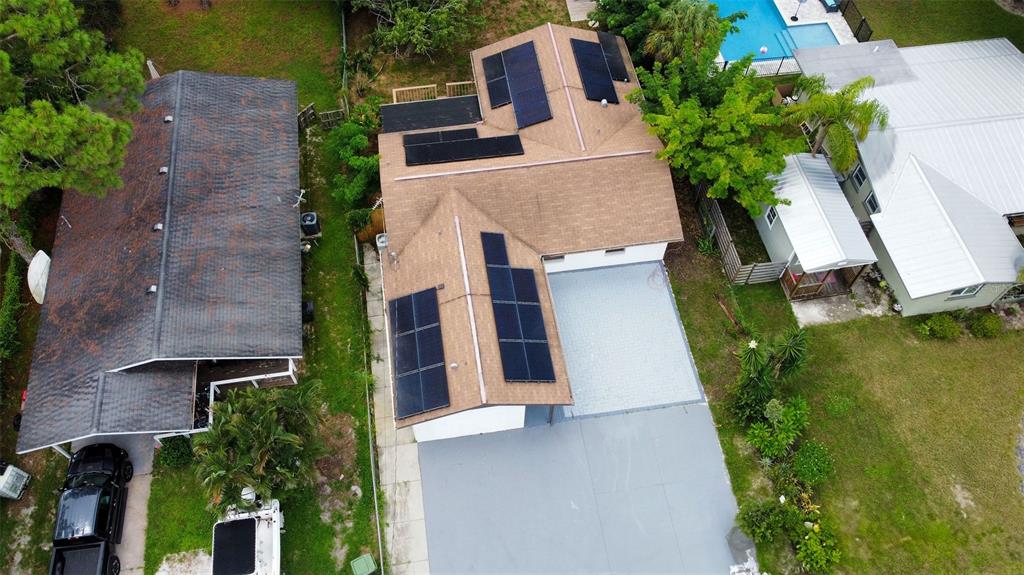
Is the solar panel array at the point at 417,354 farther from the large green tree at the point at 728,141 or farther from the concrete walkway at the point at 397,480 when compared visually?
the large green tree at the point at 728,141

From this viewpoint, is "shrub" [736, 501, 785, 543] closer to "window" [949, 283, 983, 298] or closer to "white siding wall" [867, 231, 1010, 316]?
"white siding wall" [867, 231, 1010, 316]

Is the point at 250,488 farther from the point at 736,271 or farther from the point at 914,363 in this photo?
the point at 914,363

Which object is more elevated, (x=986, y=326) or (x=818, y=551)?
(x=986, y=326)

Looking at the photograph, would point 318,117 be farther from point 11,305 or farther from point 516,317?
point 516,317

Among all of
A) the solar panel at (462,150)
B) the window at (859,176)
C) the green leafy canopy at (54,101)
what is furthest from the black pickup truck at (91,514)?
the window at (859,176)

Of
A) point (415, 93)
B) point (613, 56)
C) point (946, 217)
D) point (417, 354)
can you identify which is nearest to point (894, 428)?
point (946, 217)

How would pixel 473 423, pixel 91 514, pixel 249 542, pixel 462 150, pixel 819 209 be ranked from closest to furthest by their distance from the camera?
pixel 249 542 → pixel 91 514 → pixel 473 423 → pixel 819 209 → pixel 462 150

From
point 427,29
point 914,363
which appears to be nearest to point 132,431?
point 427,29
